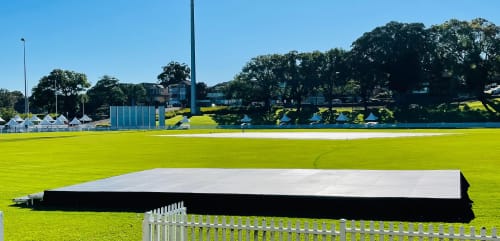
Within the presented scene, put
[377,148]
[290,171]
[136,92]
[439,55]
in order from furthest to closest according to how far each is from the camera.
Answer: [136,92]
[439,55]
[377,148]
[290,171]

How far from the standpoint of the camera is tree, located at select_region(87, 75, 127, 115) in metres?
155

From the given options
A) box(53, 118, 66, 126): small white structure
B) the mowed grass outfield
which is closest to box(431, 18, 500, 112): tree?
box(53, 118, 66, 126): small white structure

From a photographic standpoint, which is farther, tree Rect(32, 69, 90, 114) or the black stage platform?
tree Rect(32, 69, 90, 114)

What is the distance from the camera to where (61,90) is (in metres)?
150

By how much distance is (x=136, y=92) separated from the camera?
544 feet

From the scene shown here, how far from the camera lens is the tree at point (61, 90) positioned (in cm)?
14738

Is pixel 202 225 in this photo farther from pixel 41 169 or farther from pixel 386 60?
pixel 386 60

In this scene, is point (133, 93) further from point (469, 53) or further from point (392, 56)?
point (469, 53)

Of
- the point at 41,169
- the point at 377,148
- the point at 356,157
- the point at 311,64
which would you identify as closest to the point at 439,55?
the point at 311,64

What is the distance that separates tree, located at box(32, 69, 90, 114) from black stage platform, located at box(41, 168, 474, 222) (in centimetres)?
13543

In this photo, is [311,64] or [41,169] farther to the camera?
[311,64]

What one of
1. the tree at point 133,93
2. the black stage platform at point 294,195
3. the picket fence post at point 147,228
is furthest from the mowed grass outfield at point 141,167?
the tree at point 133,93

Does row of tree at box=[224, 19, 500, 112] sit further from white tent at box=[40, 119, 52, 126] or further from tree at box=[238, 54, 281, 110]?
white tent at box=[40, 119, 52, 126]

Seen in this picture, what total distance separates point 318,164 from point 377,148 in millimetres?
10892
